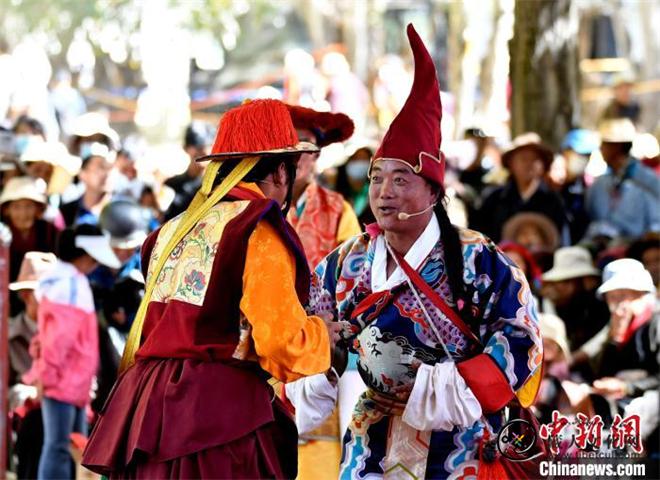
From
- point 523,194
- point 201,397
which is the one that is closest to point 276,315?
point 201,397

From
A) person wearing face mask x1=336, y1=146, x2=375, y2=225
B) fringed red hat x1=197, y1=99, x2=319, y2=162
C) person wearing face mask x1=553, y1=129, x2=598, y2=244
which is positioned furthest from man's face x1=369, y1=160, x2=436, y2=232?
person wearing face mask x1=553, y1=129, x2=598, y2=244

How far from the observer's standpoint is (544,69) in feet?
49.8

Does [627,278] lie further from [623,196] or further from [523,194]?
[623,196]

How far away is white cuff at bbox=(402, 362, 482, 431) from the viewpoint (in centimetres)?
581

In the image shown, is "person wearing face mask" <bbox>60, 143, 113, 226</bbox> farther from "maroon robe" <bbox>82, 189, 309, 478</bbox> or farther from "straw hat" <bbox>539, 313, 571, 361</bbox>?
"maroon robe" <bbox>82, 189, 309, 478</bbox>

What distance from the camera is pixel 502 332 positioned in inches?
234

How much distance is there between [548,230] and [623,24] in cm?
2236

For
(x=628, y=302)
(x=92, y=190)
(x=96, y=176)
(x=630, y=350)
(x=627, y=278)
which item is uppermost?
(x=96, y=176)

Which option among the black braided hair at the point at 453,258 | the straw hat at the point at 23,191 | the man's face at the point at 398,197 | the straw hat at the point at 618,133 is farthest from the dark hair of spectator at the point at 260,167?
the straw hat at the point at 618,133

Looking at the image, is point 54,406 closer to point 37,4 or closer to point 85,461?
point 85,461

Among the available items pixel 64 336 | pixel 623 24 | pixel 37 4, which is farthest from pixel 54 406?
pixel 623 24

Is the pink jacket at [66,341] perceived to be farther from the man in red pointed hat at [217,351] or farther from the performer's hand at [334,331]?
the performer's hand at [334,331]

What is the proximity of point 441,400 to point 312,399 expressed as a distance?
25.0 inches

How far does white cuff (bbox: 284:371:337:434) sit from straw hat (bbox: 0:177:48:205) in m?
5.24
